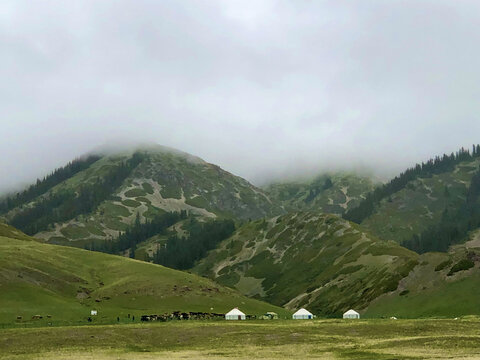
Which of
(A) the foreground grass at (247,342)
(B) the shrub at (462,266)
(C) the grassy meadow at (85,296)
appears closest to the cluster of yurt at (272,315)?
(C) the grassy meadow at (85,296)

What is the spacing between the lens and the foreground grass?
229 feet

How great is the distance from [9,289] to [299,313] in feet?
277

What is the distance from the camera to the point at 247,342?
87.1 meters

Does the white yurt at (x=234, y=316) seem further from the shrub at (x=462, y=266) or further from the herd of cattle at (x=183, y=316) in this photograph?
the shrub at (x=462, y=266)

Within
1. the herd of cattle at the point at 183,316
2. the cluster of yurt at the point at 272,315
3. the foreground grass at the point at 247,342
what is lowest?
the cluster of yurt at the point at 272,315

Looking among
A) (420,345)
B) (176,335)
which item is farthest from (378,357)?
(176,335)

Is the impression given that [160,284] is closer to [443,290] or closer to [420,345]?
[443,290]

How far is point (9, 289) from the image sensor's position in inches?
6275

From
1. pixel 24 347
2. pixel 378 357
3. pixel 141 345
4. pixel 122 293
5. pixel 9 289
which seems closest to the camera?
pixel 378 357

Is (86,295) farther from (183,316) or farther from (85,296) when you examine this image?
(183,316)

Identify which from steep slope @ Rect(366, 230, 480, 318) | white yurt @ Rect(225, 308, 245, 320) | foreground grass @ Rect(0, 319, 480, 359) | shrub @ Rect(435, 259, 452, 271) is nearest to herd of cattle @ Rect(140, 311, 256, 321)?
white yurt @ Rect(225, 308, 245, 320)

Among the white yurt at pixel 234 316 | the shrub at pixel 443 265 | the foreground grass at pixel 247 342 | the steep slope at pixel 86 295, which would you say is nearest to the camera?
the foreground grass at pixel 247 342

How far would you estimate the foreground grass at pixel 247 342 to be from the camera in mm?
69938

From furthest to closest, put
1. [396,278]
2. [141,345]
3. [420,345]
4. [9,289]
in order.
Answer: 1. [396,278]
2. [9,289]
3. [141,345]
4. [420,345]
